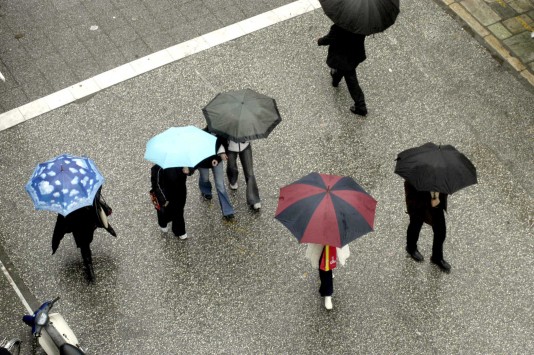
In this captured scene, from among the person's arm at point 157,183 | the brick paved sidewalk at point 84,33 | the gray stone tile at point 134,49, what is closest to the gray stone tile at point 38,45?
the brick paved sidewalk at point 84,33

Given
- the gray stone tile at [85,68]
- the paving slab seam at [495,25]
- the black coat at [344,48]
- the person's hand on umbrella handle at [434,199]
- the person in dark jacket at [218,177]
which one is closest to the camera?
the person's hand on umbrella handle at [434,199]

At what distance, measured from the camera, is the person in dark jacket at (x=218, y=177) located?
7855mm

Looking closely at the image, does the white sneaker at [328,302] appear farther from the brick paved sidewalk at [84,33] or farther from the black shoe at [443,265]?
the brick paved sidewalk at [84,33]

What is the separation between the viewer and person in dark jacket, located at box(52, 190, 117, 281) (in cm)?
742

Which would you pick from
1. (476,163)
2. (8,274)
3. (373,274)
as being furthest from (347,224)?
(8,274)

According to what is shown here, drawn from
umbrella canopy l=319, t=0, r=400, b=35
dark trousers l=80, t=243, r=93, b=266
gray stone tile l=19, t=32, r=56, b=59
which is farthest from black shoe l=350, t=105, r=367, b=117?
gray stone tile l=19, t=32, r=56, b=59

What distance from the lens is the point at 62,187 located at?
690 cm

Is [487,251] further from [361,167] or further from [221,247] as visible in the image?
[221,247]

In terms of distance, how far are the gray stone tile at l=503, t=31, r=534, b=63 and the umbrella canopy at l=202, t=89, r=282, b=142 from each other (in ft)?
15.5

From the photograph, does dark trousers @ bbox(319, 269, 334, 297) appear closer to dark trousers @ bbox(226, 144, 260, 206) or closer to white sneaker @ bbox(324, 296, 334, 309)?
white sneaker @ bbox(324, 296, 334, 309)

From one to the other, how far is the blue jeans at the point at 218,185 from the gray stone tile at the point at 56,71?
2812 millimetres

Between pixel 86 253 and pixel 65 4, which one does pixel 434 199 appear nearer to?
pixel 86 253

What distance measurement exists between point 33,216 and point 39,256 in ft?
1.88

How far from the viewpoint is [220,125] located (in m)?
7.52
